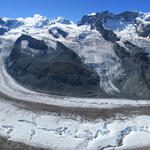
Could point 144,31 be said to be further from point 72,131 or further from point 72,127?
point 72,131

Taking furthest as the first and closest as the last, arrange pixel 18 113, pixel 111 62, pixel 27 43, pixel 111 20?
1. pixel 111 20
2. pixel 27 43
3. pixel 111 62
4. pixel 18 113

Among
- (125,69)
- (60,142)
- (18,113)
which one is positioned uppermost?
(125,69)

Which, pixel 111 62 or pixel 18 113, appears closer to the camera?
pixel 18 113

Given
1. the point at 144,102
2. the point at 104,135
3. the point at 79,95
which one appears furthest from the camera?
the point at 79,95

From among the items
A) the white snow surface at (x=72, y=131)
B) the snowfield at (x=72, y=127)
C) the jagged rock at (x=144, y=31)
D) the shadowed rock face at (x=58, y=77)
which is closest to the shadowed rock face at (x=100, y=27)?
the jagged rock at (x=144, y=31)

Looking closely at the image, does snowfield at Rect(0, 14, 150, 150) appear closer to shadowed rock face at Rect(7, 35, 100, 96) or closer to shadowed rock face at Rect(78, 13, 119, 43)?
shadowed rock face at Rect(7, 35, 100, 96)

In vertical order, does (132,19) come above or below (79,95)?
above

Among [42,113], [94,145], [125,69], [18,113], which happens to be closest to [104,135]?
[94,145]

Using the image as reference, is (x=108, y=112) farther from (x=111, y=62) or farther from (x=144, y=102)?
(x=111, y=62)

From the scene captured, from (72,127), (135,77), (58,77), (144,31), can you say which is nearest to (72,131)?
(72,127)
